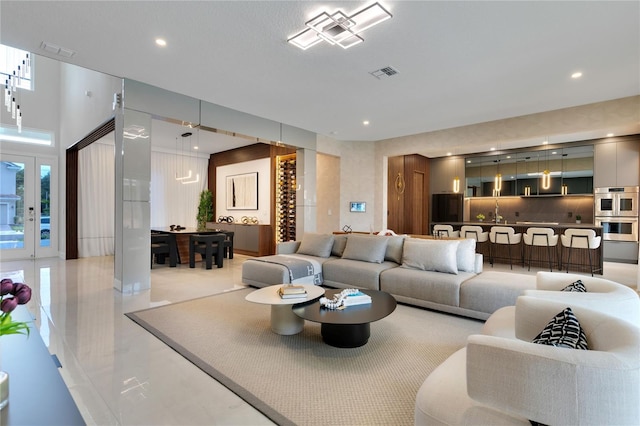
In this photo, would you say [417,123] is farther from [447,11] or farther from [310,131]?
[447,11]

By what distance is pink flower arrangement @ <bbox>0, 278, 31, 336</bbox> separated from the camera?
1084 mm

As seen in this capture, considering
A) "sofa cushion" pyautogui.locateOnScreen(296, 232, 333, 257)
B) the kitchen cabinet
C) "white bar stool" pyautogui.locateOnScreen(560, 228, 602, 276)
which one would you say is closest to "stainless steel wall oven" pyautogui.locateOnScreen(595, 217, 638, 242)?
the kitchen cabinet

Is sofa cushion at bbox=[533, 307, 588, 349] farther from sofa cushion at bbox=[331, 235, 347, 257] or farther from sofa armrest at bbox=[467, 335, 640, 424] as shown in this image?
sofa cushion at bbox=[331, 235, 347, 257]

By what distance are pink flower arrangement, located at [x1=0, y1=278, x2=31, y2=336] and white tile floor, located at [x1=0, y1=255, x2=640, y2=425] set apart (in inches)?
45.1

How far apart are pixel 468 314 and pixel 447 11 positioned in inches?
127

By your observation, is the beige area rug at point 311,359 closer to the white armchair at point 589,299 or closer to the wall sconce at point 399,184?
the white armchair at point 589,299

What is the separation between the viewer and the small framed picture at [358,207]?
828cm

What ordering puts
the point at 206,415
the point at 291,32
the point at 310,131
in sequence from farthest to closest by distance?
1. the point at 310,131
2. the point at 291,32
3. the point at 206,415

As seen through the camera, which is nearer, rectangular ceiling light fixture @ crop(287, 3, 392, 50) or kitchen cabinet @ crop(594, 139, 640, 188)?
rectangular ceiling light fixture @ crop(287, 3, 392, 50)

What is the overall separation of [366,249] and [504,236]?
13.1ft

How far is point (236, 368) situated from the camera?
2.50 metres

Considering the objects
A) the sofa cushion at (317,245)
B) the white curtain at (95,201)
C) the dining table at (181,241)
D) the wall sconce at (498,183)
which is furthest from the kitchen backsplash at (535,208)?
the white curtain at (95,201)

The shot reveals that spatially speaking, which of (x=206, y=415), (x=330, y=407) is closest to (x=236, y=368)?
(x=206, y=415)

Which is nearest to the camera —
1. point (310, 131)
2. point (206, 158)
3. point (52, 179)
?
point (310, 131)
